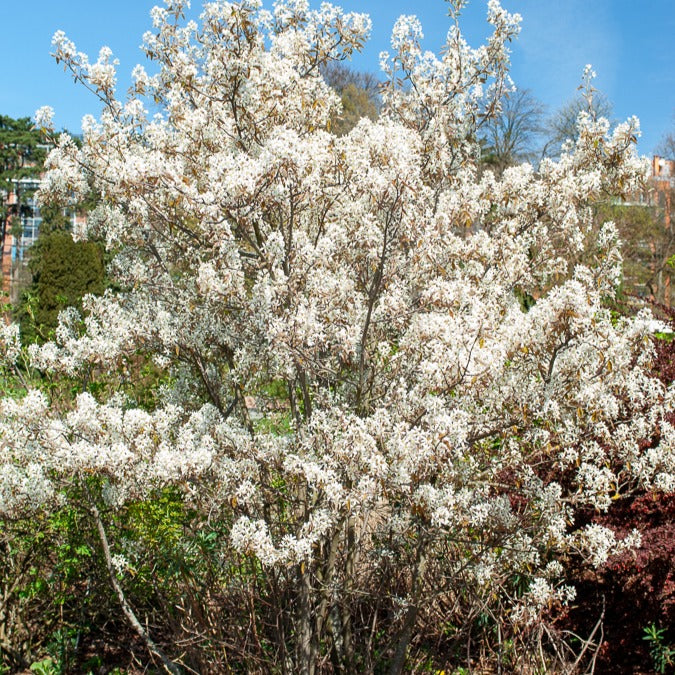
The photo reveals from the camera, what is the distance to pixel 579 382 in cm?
291

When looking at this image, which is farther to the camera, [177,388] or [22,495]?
[177,388]

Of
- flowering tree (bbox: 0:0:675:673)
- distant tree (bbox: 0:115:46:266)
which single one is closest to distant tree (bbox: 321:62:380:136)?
distant tree (bbox: 0:115:46:266)

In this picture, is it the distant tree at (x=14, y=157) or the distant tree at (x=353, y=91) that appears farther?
the distant tree at (x=14, y=157)

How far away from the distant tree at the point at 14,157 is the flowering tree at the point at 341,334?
34.8m

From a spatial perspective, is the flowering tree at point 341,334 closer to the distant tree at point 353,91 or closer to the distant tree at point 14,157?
the distant tree at point 353,91

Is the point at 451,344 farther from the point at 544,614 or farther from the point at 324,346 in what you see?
the point at 544,614

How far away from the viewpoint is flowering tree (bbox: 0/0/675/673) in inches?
110

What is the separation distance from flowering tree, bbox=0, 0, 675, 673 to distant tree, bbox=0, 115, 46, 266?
34.8 m

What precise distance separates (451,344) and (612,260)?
3.54ft

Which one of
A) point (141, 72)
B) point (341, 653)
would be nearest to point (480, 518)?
point (341, 653)

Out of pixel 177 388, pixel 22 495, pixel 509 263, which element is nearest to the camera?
pixel 22 495

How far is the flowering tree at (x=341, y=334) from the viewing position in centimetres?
280

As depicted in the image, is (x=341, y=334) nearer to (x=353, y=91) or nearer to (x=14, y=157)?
(x=353, y=91)

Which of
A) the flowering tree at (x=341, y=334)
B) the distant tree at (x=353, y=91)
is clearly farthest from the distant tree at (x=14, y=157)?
the flowering tree at (x=341, y=334)
